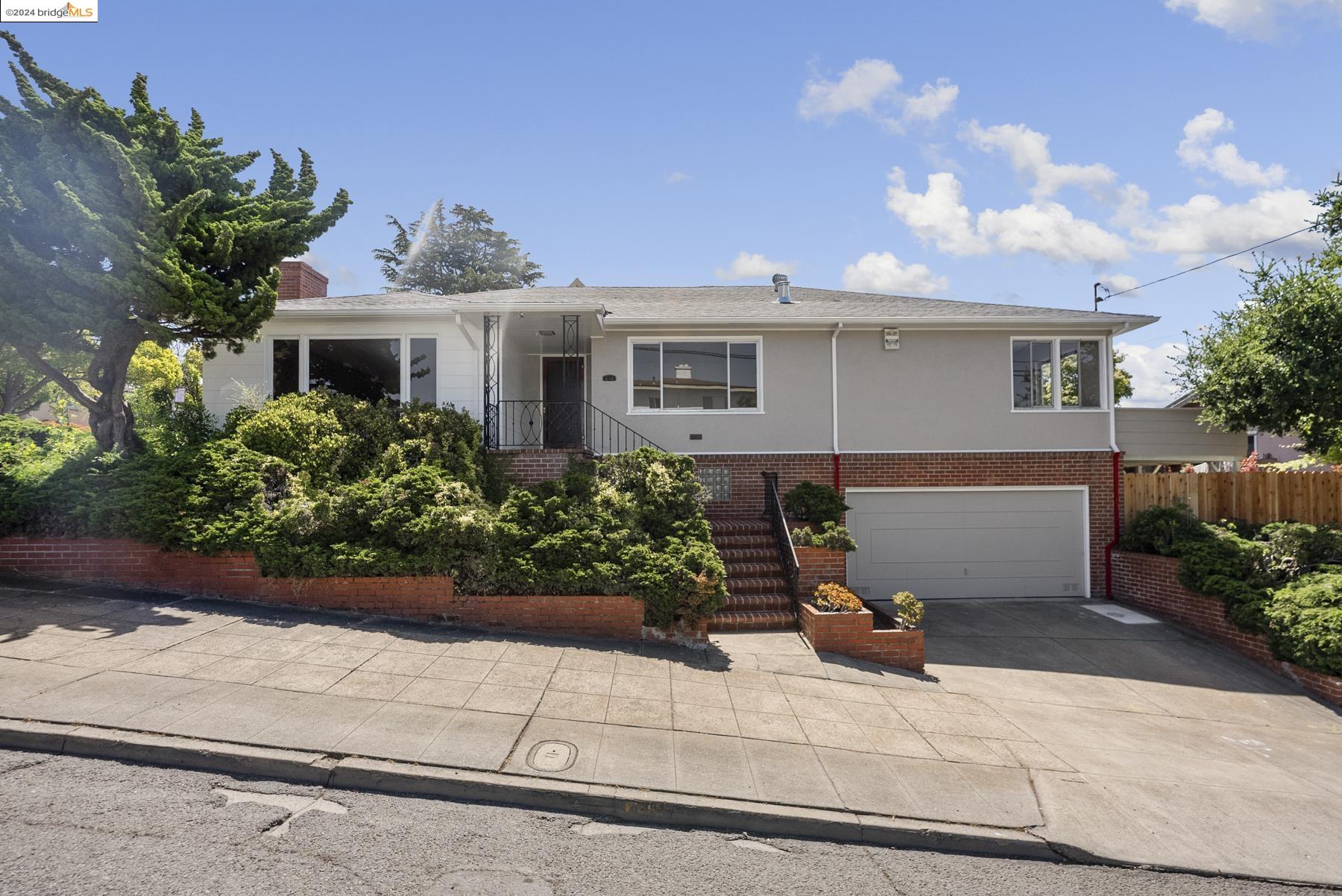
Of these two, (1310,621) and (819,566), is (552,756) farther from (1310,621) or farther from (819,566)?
(1310,621)

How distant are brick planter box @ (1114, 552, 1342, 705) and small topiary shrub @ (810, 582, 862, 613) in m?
5.30

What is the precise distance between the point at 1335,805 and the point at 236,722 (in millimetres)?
Result: 8443

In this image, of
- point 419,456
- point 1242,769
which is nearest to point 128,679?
point 419,456

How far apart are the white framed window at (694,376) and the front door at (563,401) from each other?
1.10 metres

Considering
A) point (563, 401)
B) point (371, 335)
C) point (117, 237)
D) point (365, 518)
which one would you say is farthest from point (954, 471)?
point (117, 237)

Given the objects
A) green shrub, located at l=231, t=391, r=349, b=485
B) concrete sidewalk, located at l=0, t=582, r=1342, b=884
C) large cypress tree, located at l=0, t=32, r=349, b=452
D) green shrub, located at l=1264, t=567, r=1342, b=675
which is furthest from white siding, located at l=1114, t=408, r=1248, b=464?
large cypress tree, located at l=0, t=32, r=349, b=452

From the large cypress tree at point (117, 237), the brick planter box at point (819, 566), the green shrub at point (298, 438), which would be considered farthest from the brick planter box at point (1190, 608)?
the large cypress tree at point (117, 237)

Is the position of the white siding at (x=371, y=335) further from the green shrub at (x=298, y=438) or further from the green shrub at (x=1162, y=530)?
the green shrub at (x=1162, y=530)

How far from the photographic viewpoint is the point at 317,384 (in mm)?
12008

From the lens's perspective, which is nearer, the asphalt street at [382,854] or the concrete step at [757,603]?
the asphalt street at [382,854]

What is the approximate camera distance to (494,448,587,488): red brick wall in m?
10.9

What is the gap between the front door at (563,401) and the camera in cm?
1294

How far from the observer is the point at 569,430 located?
13117 millimetres

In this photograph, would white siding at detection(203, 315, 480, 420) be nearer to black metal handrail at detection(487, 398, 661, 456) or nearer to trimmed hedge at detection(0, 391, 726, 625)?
black metal handrail at detection(487, 398, 661, 456)
